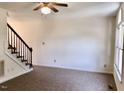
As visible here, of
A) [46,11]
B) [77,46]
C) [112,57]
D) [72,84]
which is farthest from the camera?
[77,46]

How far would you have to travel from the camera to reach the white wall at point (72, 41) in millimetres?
6621

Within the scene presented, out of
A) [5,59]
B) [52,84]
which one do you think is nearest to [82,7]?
[52,84]

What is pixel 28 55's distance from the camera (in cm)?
764

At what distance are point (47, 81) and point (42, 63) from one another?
2.73 metres

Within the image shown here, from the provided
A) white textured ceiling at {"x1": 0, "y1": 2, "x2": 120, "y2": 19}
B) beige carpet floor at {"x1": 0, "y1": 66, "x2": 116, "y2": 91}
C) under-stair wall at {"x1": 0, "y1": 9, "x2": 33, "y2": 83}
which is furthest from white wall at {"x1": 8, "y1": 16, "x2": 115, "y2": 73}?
under-stair wall at {"x1": 0, "y1": 9, "x2": 33, "y2": 83}

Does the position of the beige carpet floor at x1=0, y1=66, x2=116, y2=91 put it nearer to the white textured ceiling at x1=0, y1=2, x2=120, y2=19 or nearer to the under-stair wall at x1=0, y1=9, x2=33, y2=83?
the under-stair wall at x1=0, y1=9, x2=33, y2=83

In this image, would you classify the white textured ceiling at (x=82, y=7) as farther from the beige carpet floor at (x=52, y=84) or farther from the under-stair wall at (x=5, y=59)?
the beige carpet floor at (x=52, y=84)

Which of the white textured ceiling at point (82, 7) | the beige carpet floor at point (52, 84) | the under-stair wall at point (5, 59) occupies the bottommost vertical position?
the beige carpet floor at point (52, 84)

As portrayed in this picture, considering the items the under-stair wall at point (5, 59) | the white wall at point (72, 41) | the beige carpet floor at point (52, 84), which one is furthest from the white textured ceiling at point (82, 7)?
the beige carpet floor at point (52, 84)

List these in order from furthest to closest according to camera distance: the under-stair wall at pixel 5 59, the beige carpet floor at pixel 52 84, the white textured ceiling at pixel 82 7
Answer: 1. the under-stair wall at pixel 5 59
2. the white textured ceiling at pixel 82 7
3. the beige carpet floor at pixel 52 84

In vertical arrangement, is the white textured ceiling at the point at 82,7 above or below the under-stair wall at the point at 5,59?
above

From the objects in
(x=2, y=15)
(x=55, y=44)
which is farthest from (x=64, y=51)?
(x=2, y=15)

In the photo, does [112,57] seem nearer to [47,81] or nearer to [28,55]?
[47,81]

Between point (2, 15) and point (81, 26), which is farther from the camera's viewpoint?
point (81, 26)
